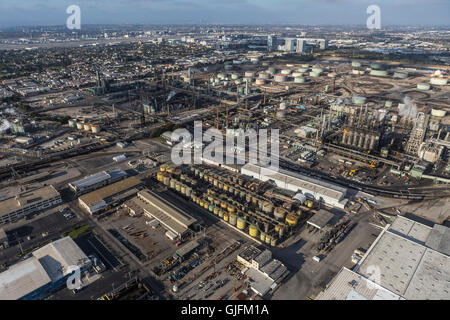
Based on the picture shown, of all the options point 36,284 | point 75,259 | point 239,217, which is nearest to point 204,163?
point 239,217

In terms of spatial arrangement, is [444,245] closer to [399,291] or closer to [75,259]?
[399,291]

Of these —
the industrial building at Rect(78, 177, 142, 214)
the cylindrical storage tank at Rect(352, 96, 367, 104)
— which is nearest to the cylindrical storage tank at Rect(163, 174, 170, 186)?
the industrial building at Rect(78, 177, 142, 214)

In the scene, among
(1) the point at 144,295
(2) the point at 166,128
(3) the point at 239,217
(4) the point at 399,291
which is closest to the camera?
(4) the point at 399,291

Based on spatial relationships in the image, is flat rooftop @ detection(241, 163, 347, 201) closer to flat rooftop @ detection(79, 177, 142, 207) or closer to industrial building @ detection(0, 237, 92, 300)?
flat rooftop @ detection(79, 177, 142, 207)

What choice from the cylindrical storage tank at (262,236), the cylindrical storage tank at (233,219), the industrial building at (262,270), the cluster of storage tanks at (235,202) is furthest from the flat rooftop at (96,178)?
the industrial building at (262,270)

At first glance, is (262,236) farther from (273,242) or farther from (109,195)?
(109,195)

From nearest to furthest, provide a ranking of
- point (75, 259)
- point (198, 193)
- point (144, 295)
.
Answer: point (144, 295)
point (75, 259)
point (198, 193)
